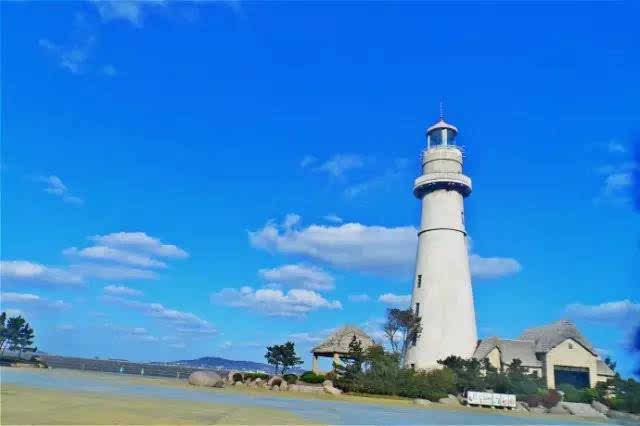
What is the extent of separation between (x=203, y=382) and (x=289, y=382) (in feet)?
19.9

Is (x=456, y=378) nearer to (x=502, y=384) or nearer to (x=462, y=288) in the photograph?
(x=502, y=384)

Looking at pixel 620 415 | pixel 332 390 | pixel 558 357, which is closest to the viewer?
pixel 620 415

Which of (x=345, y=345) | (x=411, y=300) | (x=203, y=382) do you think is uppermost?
(x=411, y=300)

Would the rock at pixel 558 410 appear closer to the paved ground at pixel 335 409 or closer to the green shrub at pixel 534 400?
the green shrub at pixel 534 400

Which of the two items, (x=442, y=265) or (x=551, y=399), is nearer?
(x=551, y=399)

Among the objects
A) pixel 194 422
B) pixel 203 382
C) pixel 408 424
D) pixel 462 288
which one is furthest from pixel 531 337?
pixel 194 422

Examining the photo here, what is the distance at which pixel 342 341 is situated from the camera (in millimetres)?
42250

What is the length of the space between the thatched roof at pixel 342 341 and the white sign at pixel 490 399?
40.3ft

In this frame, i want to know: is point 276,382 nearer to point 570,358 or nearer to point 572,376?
point 570,358

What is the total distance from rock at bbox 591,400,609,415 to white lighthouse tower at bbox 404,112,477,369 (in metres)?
10.5

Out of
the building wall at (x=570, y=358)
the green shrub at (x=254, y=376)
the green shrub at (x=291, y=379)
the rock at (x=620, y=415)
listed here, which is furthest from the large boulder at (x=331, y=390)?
the building wall at (x=570, y=358)

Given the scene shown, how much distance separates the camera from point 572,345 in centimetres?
4166

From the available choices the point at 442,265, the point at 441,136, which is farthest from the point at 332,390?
the point at 441,136

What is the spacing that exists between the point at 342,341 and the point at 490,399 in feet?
48.7
